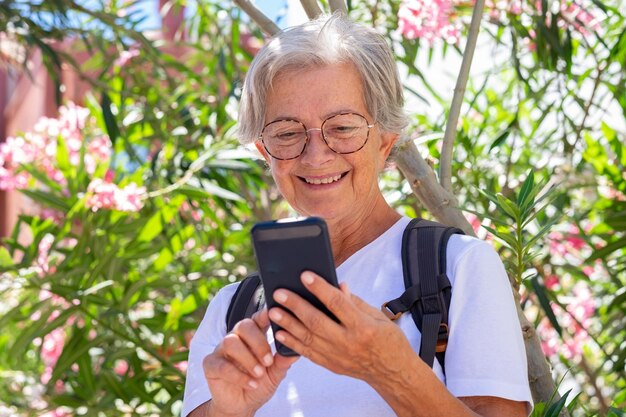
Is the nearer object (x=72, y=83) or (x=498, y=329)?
(x=498, y=329)

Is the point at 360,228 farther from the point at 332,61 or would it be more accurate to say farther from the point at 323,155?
the point at 332,61

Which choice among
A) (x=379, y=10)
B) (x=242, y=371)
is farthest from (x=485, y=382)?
(x=379, y=10)

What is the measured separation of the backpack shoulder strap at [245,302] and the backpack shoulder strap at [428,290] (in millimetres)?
243

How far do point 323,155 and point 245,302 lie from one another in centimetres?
26

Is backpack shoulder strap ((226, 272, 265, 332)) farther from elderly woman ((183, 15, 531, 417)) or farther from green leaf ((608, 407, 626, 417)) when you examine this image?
green leaf ((608, 407, 626, 417))

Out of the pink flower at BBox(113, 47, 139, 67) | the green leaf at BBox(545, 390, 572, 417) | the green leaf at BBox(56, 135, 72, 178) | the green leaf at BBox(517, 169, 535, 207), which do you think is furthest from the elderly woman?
the pink flower at BBox(113, 47, 139, 67)

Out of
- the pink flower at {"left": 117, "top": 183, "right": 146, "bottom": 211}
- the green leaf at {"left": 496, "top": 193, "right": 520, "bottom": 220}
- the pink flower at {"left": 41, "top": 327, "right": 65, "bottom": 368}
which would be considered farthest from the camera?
the pink flower at {"left": 41, "top": 327, "right": 65, "bottom": 368}

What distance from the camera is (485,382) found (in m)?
1.26

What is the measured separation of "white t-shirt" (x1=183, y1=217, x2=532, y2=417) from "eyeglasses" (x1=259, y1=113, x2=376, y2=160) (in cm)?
16

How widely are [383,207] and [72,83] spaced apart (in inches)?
341

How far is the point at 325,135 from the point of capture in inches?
58.1

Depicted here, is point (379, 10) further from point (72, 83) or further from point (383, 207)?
point (72, 83)

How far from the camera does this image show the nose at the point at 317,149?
1478mm

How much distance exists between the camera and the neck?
156 centimetres
